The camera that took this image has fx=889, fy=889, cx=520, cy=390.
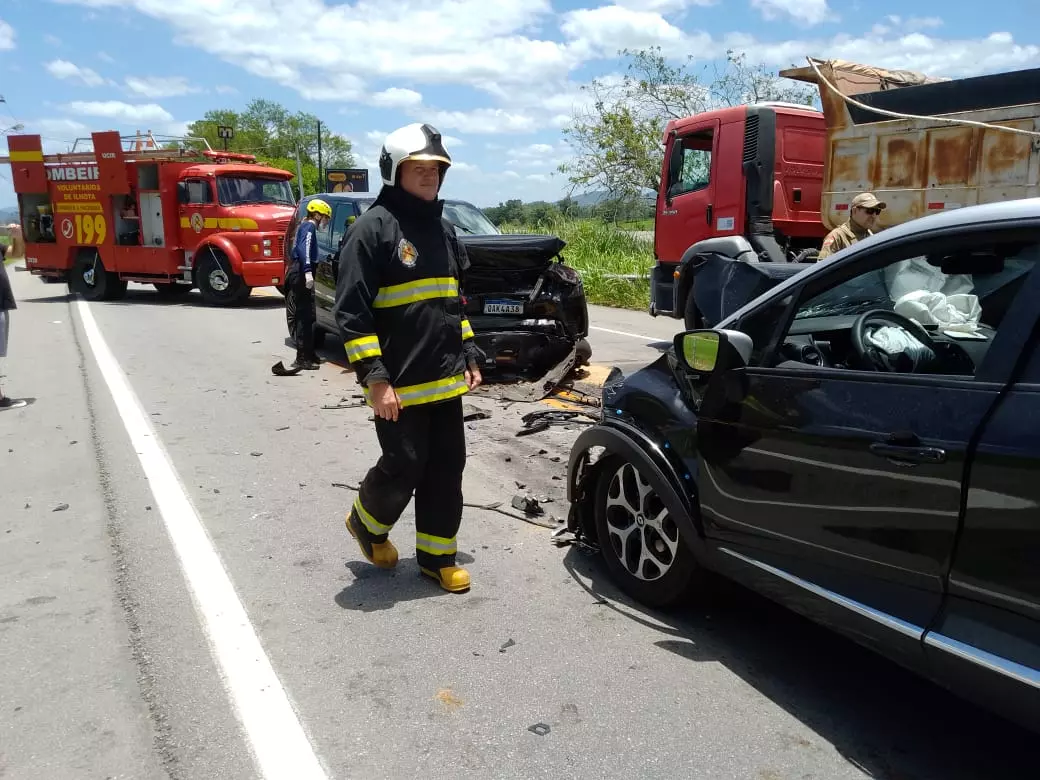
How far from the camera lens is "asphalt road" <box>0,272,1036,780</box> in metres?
2.75

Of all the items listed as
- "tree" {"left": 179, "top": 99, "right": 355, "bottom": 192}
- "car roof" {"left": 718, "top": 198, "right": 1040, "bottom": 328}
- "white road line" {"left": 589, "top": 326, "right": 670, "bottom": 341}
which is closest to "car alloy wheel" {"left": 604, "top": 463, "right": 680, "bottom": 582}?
"car roof" {"left": 718, "top": 198, "right": 1040, "bottom": 328}

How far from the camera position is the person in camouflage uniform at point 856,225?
24.6ft

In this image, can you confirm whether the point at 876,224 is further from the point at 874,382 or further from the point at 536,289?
the point at 874,382

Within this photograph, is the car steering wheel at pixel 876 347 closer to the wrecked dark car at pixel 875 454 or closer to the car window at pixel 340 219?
the wrecked dark car at pixel 875 454

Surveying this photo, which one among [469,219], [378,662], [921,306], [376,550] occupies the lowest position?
[378,662]

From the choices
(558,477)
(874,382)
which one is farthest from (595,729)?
(558,477)

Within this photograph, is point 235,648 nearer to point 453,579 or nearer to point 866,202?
point 453,579

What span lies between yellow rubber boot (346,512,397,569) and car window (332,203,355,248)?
651 cm

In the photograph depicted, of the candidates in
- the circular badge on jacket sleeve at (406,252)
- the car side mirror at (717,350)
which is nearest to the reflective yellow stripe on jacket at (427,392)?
the circular badge on jacket sleeve at (406,252)

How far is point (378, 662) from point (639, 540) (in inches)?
47.1

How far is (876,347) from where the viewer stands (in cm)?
309

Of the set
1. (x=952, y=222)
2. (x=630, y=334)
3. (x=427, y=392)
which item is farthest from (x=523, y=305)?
(x=952, y=222)

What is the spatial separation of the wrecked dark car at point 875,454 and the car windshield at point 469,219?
6.69 m

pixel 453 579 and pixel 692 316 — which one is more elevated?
pixel 692 316
